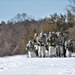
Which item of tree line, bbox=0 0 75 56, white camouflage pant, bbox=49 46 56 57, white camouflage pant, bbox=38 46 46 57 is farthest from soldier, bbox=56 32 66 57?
tree line, bbox=0 0 75 56

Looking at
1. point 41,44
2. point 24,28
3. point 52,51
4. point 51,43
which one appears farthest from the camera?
point 24,28

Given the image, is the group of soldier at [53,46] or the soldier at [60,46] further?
the soldier at [60,46]

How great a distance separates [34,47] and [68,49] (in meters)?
2.37

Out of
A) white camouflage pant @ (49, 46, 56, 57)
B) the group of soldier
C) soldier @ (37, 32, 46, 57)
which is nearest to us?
white camouflage pant @ (49, 46, 56, 57)

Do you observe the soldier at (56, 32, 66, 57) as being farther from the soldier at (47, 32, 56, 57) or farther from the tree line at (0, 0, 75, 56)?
the tree line at (0, 0, 75, 56)

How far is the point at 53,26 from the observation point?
46312 mm

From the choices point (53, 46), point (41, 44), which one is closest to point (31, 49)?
point (41, 44)

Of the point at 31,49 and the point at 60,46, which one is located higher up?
the point at 60,46

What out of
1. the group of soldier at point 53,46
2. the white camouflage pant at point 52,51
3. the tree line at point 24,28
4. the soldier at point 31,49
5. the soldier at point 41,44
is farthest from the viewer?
the tree line at point 24,28

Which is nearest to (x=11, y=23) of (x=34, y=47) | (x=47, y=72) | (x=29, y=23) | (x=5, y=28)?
(x=5, y=28)

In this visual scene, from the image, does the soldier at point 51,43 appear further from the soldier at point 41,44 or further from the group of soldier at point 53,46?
the soldier at point 41,44

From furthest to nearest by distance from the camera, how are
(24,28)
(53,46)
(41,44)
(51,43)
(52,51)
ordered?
1. (24,28)
2. (41,44)
3. (51,43)
4. (53,46)
5. (52,51)

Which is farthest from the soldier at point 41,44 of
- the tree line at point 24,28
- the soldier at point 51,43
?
the tree line at point 24,28

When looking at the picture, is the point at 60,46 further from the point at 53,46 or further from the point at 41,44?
the point at 41,44
